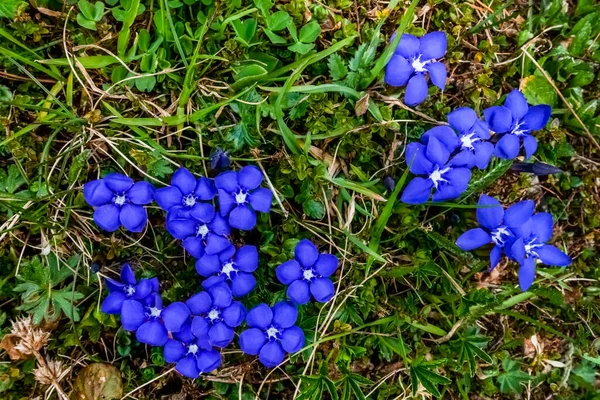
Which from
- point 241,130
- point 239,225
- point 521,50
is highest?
point 521,50

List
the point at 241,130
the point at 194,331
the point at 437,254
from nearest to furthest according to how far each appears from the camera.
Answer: the point at 194,331 → the point at 241,130 → the point at 437,254

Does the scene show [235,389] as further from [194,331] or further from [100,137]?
[100,137]

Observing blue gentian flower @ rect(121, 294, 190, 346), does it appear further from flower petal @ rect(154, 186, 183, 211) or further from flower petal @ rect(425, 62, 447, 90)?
flower petal @ rect(425, 62, 447, 90)

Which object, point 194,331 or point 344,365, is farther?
point 344,365

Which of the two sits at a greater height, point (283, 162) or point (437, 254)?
point (283, 162)

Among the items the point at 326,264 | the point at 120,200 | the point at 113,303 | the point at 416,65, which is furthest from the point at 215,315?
the point at 416,65

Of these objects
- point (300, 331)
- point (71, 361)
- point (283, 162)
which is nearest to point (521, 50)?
point (283, 162)

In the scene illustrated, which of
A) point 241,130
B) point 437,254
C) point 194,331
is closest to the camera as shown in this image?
point 194,331
